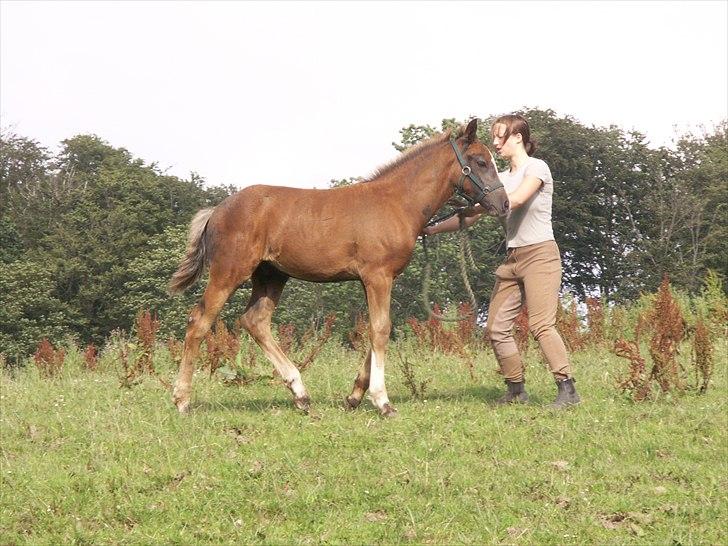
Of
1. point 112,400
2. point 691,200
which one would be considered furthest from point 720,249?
point 112,400

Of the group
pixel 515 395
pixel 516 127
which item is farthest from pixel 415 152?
pixel 515 395

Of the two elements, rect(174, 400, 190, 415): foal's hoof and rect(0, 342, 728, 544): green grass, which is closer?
rect(0, 342, 728, 544): green grass

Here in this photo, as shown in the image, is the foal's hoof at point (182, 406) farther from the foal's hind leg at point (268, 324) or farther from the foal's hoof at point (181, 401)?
the foal's hind leg at point (268, 324)

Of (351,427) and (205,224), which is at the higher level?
(205,224)

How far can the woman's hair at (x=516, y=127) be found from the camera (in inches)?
337

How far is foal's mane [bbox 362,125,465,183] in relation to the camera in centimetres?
877

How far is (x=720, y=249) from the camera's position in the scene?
50531 millimetres

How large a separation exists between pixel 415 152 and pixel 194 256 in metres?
2.44

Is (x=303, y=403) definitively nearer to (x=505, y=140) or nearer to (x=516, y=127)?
(x=505, y=140)

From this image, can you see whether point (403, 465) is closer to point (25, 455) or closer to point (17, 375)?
point (25, 455)

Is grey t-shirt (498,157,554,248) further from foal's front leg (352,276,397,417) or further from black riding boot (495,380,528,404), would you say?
black riding boot (495,380,528,404)

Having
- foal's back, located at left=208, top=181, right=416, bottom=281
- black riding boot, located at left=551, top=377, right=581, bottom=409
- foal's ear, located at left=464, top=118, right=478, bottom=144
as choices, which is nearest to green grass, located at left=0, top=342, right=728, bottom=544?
black riding boot, located at left=551, top=377, right=581, bottom=409

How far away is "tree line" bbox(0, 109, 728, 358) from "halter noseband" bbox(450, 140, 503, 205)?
120ft

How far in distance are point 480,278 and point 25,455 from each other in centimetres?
4287
